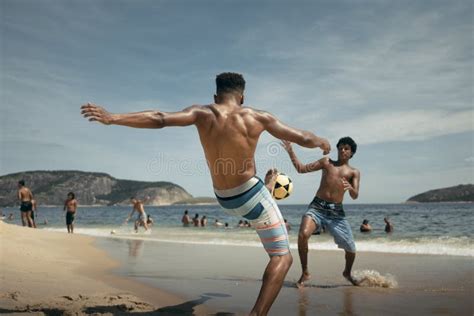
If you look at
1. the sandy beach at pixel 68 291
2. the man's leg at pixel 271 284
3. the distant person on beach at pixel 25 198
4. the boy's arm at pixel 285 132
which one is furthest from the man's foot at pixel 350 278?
the distant person on beach at pixel 25 198

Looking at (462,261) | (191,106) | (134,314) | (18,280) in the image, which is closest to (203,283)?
(134,314)

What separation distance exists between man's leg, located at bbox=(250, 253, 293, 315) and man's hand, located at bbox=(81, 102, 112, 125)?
193 cm

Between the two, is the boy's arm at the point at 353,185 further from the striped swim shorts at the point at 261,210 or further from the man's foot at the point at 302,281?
the striped swim shorts at the point at 261,210

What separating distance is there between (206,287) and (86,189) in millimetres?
163836

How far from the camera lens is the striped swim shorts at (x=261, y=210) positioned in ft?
12.4

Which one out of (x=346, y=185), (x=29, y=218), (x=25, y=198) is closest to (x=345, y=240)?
(x=346, y=185)

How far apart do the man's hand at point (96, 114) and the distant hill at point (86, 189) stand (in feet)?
494

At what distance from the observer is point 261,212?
12.5ft

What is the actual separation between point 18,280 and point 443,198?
136670 millimetres

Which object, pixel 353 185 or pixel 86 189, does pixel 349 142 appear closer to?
pixel 353 185

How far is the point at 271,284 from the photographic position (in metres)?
3.60

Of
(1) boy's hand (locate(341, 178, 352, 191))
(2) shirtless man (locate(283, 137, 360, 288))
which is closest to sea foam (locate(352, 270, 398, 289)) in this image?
(2) shirtless man (locate(283, 137, 360, 288))

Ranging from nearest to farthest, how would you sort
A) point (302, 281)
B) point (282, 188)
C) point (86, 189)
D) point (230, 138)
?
point (230, 138)
point (282, 188)
point (302, 281)
point (86, 189)

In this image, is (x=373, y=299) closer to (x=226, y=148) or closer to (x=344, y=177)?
(x=344, y=177)
